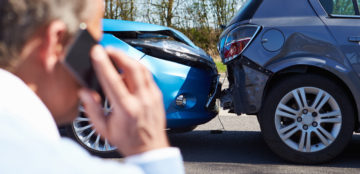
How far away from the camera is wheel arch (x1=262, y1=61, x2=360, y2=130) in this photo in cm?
426

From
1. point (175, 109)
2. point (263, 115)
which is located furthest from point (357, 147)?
point (175, 109)

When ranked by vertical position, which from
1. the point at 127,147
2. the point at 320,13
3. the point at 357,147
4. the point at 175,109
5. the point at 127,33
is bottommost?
the point at 357,147

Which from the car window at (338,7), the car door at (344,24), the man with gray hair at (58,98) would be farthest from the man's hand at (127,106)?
the car window at (338,7)

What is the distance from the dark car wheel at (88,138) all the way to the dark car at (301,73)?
4.05ft

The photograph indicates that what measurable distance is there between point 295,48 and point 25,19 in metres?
3.73

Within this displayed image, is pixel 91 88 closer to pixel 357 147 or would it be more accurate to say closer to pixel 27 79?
pixel 27 79

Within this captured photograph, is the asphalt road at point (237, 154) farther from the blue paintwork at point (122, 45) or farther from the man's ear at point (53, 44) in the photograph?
the man's ear at point (53, 44)

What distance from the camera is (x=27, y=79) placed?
793 mm

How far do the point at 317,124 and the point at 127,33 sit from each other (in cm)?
181

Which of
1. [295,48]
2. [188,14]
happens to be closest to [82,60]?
[295,48]

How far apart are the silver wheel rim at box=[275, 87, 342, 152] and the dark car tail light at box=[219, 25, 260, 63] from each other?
0.55 meters

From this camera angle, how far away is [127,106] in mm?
729

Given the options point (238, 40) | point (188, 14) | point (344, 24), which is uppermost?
point (344, 24)

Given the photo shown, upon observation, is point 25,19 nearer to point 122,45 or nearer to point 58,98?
point 58,98
